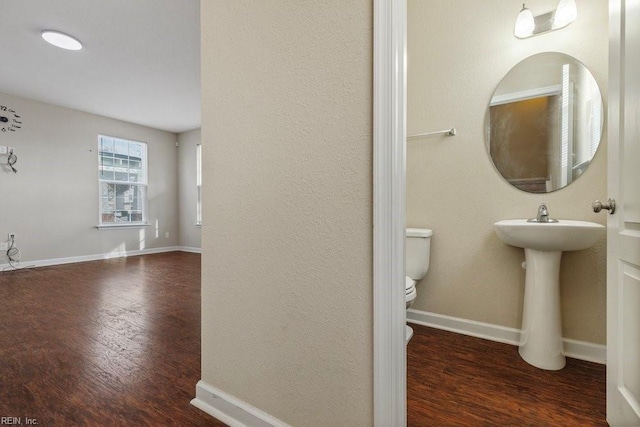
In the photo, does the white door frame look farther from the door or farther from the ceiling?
the ceiling

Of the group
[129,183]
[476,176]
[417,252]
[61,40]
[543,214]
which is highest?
[61,40]

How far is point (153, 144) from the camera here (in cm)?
579

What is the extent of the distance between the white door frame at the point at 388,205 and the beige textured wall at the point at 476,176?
1.38 meters

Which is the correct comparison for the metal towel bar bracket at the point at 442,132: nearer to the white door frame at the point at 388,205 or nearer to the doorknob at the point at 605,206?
the doorknob at the point at 605,206

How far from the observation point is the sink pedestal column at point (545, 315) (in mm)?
1562

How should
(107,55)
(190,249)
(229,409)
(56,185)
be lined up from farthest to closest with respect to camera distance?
(190,249)
(56,185)
(107,55)
(229,409)

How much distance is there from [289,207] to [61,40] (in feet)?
10.9

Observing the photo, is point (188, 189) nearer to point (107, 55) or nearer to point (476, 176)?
point (107, 55)

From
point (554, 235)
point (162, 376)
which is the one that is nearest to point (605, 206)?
point (554, 235)

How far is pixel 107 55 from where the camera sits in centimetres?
309

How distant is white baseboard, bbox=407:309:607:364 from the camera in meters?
1.64

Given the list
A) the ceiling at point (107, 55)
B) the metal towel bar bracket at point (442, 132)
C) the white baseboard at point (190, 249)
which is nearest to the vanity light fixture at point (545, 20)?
the metal towel bar bracket at point (442, 132)

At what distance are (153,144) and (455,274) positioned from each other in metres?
5.92

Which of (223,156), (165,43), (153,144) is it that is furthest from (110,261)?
(223,156)
